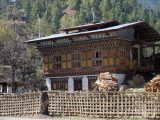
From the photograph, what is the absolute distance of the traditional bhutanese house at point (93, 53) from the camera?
24.3m

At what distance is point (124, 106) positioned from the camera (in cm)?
1431

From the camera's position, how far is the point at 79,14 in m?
102

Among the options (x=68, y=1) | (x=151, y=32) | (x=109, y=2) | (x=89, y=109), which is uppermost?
(x=68, y=1)

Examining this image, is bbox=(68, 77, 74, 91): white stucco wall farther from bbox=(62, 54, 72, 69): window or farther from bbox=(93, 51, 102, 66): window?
bbox=(93, 51, 102, 66): window

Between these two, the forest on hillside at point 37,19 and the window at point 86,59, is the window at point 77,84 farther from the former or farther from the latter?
the forest on hillside at point 37,19

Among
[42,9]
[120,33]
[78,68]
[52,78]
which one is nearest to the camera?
[120,33]

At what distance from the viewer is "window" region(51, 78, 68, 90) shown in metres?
27.2

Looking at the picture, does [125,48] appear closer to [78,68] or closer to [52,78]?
[78,68]

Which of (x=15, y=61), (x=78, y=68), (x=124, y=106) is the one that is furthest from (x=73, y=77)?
(x=124, y=106)

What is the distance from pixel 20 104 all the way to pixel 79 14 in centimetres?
8657

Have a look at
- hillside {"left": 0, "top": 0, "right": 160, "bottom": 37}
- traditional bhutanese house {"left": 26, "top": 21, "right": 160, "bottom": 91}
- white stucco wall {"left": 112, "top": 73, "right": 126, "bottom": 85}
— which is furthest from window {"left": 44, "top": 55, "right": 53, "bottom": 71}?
hillside {"left": 0, "top": 0, "right": 160, "bottom": 37}

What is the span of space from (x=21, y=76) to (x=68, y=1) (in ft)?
335

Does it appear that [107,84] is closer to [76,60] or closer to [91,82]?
[91,82]

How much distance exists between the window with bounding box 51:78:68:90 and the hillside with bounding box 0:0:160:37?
159 ft
